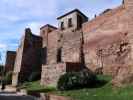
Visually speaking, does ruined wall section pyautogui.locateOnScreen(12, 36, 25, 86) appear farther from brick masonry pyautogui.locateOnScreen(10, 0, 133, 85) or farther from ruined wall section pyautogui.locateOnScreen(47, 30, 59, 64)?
ruined wall section pyautogui.locateOnScreen(47, 30, 59, 64)

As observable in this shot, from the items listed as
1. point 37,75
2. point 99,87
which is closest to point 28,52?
point 37,75

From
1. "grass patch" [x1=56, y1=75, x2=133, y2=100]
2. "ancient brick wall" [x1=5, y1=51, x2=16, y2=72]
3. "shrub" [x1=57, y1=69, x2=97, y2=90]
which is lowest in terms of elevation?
"grass patch" [x1=56, y1=75, x2=133, y2=100]

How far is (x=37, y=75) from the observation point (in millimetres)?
32594

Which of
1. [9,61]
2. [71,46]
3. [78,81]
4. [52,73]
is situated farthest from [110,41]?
[9,61]

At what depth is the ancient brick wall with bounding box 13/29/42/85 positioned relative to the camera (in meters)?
35.4

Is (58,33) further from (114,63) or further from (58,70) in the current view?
(114,63)

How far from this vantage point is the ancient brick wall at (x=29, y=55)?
35438mm

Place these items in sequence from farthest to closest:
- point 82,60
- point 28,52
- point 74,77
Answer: point 28,52 → point 82,60 → point 74,77

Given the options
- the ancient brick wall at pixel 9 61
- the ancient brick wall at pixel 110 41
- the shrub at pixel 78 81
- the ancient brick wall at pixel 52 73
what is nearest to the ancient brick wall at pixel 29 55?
the ancient brick wall at pixel 52 73

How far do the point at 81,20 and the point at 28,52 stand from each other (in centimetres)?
882

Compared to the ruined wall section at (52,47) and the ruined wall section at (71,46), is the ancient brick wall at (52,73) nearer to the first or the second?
the ruined wall section at (71,46)

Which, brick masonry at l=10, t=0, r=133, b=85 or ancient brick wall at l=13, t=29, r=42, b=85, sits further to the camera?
ancient brick wall at l=13, t=29, r=42, b=85

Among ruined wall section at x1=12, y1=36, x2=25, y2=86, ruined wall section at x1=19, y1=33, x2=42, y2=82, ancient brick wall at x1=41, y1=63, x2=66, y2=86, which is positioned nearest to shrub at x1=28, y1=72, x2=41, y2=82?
ruined wall section at x1=12, y1=36, x2=25, y2=86

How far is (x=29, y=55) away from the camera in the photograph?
36.4 m
